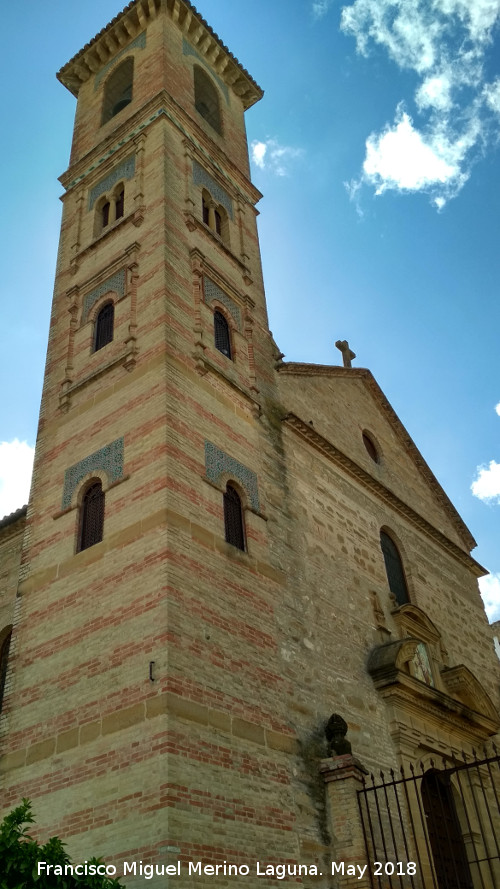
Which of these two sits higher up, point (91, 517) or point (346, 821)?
point (91, 517)

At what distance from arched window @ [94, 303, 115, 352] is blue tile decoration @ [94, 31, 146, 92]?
26.3 ft

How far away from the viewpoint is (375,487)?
53.7 ft

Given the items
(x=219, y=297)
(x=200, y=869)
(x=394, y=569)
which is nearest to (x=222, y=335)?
(x=219, y=297)

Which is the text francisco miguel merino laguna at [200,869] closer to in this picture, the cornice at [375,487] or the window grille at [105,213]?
the cornice at [375,487]

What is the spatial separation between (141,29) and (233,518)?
13164mm

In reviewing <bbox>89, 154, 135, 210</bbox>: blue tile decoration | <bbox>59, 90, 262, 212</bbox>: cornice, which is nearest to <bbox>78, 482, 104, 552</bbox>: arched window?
<bbox>89, 154, 135, 210</bbox>: blue tile decoration

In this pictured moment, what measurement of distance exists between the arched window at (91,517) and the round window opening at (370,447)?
26.0 ft

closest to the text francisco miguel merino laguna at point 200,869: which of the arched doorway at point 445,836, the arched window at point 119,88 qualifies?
the arched doorway at point 445,836

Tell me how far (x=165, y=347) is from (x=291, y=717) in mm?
5466

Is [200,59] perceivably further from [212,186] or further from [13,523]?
[13,523]

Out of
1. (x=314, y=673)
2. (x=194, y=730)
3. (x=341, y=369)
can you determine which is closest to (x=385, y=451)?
(x=341, y=369)

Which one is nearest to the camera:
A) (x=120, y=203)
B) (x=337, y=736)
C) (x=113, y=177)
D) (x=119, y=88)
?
(x=337, y=736)

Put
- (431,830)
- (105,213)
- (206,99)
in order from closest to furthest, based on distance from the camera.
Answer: (431,830), (105,213), (206,99)

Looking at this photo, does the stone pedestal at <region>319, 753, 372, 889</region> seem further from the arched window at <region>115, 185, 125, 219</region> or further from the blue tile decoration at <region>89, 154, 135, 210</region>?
the blue tile decoration at <region>89, 154, 135, 210</region>
